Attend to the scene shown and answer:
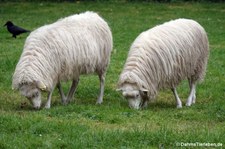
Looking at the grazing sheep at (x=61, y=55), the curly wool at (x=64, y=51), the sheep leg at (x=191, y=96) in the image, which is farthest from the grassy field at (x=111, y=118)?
the curly wool at (x=64, y=51)

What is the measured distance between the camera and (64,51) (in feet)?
30.1

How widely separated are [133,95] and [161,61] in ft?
2.45

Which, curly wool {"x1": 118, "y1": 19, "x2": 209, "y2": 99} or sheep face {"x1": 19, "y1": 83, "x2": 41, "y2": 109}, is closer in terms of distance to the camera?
sheep face {"x1": 19, "y1": 83, "x2": 41, "y2": 109}

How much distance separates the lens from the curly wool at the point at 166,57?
903 centimetres

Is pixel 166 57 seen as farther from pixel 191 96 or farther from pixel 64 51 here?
pixel 64 51

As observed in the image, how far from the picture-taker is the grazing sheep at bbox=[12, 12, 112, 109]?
29.0 ft

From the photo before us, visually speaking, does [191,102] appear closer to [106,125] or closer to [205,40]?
[205,40]

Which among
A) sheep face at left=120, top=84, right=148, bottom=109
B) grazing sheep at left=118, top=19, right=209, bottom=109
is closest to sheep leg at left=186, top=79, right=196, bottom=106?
grazing sheep at left=118, top=19, right=209, bottom=109

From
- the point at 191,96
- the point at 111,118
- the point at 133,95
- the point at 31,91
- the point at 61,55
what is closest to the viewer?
the point at 111,118

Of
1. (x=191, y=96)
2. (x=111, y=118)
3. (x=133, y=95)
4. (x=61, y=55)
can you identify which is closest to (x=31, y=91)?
(x=61, y=55)

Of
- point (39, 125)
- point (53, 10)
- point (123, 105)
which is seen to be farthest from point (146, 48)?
point (53, 10)

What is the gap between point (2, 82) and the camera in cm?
1130

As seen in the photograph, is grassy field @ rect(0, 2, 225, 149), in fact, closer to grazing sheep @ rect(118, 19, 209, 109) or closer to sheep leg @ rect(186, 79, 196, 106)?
sheep leg @ rect(186, 79, 196, 106)

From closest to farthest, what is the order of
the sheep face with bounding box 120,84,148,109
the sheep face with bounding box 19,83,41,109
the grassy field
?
1. the grassy field
2. the sheep face with bounding box 19,83,41,109
3. the sheep face with bounding box 120,84,148,109
